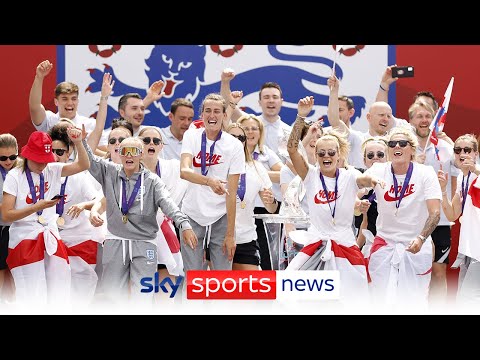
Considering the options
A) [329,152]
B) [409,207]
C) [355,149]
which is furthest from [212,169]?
[355,149]

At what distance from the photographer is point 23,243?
28.8 feet

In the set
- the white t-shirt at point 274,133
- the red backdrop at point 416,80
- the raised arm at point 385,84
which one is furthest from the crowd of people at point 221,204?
the red backdrop at point 416,80

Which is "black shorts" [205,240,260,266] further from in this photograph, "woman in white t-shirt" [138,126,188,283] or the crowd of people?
"woman in white t-shirt" [138,126,188,283]

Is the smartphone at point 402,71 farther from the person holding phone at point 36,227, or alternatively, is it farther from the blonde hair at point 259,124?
the person holding phone at point 36,227

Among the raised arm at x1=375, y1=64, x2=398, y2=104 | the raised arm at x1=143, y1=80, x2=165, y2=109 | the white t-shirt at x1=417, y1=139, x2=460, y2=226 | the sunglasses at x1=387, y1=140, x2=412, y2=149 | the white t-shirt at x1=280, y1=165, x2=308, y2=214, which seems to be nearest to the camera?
the sunglasses at x1=387, y1=140, x2=412, y2=149

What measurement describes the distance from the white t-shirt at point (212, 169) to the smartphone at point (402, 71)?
250 cm

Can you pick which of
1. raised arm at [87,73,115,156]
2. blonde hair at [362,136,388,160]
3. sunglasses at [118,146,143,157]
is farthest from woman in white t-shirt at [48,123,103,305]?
blonde hair at [362,136,388,160]

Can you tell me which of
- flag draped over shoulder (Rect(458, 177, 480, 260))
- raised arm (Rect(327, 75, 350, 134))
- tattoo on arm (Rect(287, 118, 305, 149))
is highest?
raised arm (Rect(327, 75, 350, 134))

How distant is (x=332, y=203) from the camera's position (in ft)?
28.7

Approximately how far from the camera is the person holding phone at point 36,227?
8.68 m

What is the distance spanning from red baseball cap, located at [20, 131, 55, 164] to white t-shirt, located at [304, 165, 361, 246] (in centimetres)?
205

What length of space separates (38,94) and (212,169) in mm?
1894

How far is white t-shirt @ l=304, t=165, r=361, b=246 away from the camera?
877cm
